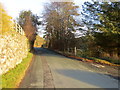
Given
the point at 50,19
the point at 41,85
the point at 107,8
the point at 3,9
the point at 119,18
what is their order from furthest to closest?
the point at 50,19, the point at 107,8, the point at 119,18, the point at 3,9, the point at 41,85

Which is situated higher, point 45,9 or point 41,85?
point 45,9

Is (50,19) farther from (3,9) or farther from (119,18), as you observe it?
(3,9)

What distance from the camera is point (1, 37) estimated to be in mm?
5543

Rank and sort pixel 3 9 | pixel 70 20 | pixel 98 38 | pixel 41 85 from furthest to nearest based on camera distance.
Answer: pixel 70 20, pixel 98 38, pixel 3 9, pixel 41 85

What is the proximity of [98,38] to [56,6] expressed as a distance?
959 cm

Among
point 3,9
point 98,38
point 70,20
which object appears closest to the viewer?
point 3,9

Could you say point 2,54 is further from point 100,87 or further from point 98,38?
point 98,38

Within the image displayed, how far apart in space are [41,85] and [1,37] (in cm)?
337

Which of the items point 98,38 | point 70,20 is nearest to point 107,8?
point 98,38

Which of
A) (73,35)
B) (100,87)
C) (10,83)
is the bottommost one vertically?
(100,87)

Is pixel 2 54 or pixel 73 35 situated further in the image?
pixel 73 35

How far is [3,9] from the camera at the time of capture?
219 inches

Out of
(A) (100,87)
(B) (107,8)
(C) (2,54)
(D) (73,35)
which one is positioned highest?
(B) (107,8)

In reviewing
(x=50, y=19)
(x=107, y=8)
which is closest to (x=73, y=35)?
(x=50, y=19)
